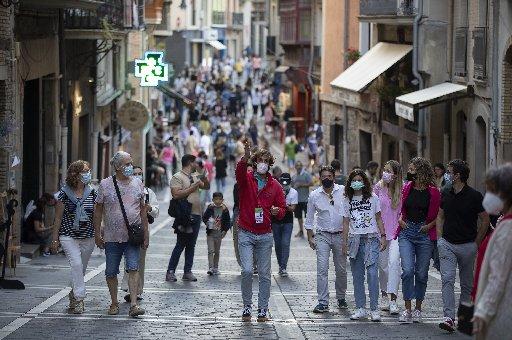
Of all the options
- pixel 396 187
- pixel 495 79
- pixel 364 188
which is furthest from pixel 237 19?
pixel 364 188

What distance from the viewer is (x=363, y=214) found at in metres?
15.4

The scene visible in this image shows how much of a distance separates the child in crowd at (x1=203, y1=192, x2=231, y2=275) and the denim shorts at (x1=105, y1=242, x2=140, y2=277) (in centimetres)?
588

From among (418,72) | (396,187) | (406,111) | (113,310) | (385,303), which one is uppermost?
(418,72)

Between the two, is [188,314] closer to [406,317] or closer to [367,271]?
[367,271]

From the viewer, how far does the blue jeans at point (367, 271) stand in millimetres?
15188

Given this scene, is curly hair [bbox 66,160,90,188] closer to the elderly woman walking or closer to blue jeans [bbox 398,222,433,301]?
the elderly woman walking

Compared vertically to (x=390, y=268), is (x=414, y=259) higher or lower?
higher

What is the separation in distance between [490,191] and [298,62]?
5004cm

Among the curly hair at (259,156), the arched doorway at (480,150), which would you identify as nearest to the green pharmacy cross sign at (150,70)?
the arched doorway at (480,150)

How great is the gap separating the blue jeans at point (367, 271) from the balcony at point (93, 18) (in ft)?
47.0

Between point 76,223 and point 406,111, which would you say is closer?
point 76,223

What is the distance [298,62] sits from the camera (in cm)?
5912

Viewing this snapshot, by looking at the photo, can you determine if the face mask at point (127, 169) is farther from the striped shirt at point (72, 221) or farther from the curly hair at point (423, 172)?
the curly hair at point (423, 172)

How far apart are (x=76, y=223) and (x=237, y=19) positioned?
103 m
